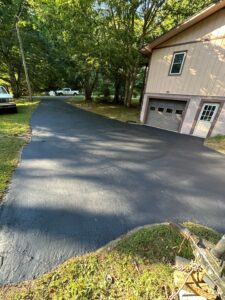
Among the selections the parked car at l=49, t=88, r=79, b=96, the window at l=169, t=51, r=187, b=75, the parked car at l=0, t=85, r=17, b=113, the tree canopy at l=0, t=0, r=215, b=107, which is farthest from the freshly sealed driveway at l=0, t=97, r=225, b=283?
the parked car at l=49, t=88, r=79, b=96

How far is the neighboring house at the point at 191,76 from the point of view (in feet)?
27.8

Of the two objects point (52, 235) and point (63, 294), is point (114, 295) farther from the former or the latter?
point (52, 235)

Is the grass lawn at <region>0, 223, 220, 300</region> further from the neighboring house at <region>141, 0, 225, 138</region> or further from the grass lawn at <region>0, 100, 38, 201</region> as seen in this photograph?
the neighboring house at <region>141, 0, 225, 138</region>

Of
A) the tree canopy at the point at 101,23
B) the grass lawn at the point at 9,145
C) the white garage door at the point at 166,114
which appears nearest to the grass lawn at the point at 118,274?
the grass lawn at the point at 9,145

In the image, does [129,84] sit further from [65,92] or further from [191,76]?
[65,92]

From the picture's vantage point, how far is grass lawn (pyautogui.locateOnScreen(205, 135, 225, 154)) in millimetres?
7430

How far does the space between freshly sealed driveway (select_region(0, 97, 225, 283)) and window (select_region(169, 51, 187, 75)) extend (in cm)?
570

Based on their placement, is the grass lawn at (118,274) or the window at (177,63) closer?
the grass lawn at (118,274)

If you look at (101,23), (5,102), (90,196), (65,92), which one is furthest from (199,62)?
(65,92)

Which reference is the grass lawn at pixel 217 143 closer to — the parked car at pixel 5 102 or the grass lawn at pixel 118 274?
the grass lawn at pixel 118 274

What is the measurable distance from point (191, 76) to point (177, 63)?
4.12 feet

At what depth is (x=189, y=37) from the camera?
9.33 metres

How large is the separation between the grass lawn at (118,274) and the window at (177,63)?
9729 mm

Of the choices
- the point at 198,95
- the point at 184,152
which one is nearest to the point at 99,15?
the point at 198,95
